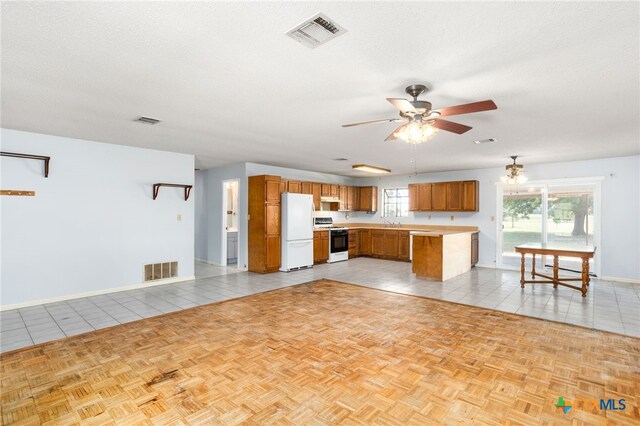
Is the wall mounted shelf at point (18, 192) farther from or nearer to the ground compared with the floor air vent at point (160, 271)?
farther from the ground

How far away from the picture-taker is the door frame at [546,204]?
6.26 m

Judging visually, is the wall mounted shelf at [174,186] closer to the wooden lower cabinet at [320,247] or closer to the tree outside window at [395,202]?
the wooden lower cabinet at [320,247]

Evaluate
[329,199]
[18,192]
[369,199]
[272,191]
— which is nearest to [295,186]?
[272,191]

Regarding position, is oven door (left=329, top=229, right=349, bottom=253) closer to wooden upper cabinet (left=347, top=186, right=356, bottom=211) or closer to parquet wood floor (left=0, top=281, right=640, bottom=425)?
wooden upper cabinet (left=347, top=186, right=356, bottom=211)

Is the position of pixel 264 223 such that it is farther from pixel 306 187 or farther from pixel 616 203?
pixel 616 203

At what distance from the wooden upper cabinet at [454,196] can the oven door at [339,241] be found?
2.72 m

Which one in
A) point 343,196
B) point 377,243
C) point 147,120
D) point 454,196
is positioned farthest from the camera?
point 343,196

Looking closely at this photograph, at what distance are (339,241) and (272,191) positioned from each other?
2526mm

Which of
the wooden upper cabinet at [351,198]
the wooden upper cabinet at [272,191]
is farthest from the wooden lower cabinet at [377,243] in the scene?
the wooden upper cabinet at [272,191]

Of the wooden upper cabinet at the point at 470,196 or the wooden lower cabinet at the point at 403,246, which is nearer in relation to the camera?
the wooden upper cabinet at the point at 470,196

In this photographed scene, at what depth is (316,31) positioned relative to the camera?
192cm

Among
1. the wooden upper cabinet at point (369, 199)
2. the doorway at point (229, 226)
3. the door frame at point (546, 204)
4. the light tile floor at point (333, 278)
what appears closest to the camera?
the light tile floor at point (333, 278)

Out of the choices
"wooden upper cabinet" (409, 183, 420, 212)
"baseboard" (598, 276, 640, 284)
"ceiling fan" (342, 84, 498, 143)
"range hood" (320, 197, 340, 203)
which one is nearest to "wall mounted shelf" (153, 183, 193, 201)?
"range hood" (320, 197, 340, 203)

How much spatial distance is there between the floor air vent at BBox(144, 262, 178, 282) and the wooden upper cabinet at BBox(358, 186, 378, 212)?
5577 millimetres
